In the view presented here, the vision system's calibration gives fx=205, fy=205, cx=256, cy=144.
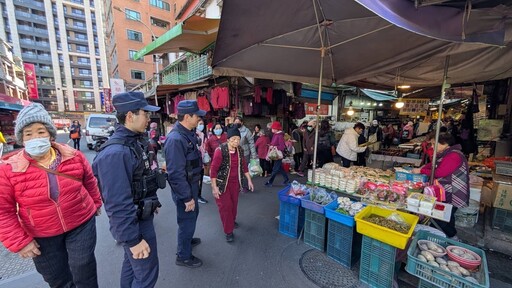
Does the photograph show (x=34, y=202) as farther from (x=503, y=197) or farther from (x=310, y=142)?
(x=310, y=142)

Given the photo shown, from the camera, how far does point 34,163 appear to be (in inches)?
69.0

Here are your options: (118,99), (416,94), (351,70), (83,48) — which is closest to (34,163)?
(118,99)

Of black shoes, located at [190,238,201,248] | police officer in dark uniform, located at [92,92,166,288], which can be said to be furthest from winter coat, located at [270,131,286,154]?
police officer in dark uniform, located at [92,92,166,288]

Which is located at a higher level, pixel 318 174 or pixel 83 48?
pixel 83 48

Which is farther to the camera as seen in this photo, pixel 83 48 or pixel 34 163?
pixel 83 48

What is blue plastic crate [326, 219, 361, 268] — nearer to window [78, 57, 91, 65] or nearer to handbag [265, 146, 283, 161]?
handbag [265, 146, 283, 161]

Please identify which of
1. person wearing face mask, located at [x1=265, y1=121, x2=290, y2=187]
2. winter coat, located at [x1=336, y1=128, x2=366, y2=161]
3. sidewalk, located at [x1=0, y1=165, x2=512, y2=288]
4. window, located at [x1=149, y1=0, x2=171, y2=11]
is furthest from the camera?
window, located at [x1=149, y1=0, x2=171, y2=11]

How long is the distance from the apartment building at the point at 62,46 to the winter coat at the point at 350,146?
59.2 meters

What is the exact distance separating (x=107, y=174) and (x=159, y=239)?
237 centimetres

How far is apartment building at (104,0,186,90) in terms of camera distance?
2748 cm

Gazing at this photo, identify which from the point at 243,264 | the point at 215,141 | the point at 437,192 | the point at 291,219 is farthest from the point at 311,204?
the point at 215,141

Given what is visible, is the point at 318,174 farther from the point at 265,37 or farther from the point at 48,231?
the point at 48,231

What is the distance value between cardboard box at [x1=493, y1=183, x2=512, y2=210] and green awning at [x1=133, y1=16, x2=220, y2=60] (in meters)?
5.72

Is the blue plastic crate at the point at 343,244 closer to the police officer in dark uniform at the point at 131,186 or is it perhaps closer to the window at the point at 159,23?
the police officer in dark uniform at the point at 131,186
